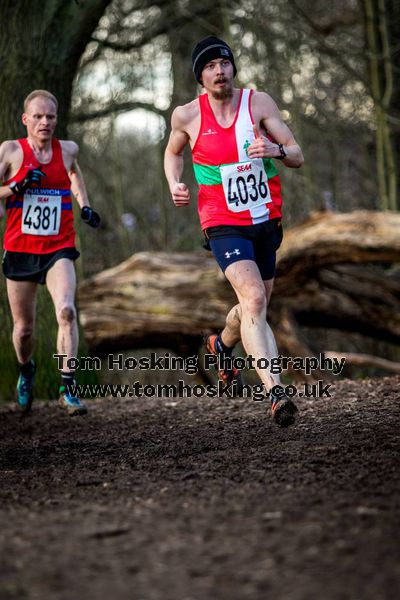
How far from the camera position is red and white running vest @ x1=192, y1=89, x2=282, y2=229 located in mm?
5793

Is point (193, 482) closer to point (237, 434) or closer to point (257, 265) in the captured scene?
point (237, 434)

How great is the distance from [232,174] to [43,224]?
182 centimetres

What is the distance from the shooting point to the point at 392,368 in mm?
9883

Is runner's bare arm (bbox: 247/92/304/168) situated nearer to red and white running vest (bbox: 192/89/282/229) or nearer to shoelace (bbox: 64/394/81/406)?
red and white running vest (bbox: 192/89/282/229)

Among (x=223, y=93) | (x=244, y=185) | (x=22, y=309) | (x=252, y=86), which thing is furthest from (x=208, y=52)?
(x=252, y=86)

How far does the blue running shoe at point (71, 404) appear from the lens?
701 centimetres

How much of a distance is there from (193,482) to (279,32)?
1006cm

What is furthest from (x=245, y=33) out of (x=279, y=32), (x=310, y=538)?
(x=310, y=538)

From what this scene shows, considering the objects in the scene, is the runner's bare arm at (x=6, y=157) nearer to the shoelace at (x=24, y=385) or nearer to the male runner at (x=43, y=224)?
the male runner at (x=43, y=224)

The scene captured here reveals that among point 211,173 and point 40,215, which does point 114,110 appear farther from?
point 211,173

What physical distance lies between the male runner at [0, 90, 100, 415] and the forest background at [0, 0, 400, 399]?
3.51m

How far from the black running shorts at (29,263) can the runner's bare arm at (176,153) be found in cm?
134

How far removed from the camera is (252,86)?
1333cm

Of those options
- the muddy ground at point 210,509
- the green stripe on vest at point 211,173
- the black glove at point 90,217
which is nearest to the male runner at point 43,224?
the black glove at point 90,217
